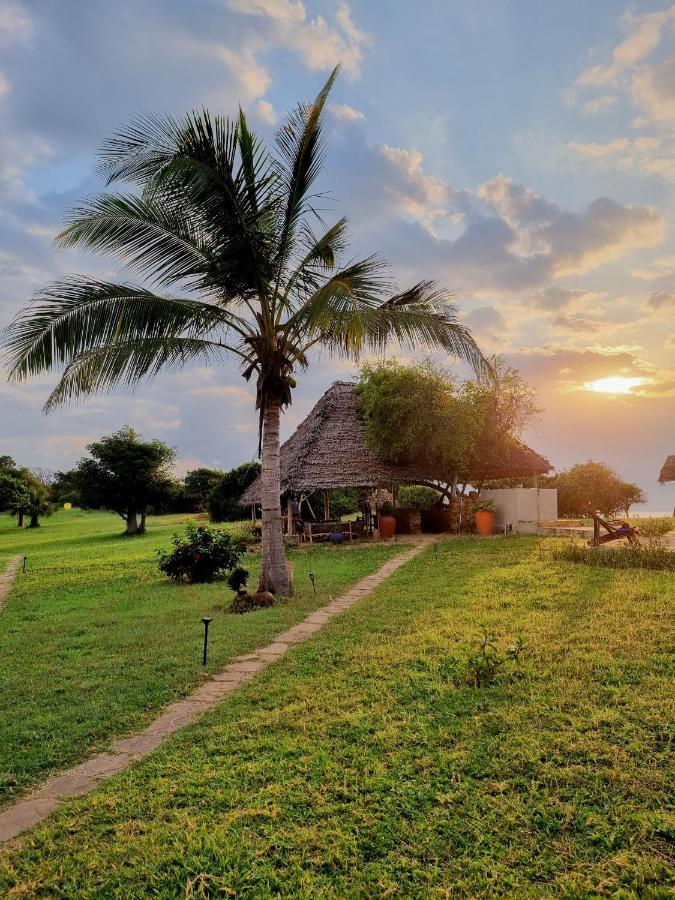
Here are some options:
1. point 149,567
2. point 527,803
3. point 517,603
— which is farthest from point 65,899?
point 149,567

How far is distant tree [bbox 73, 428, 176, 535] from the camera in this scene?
29.2 meters

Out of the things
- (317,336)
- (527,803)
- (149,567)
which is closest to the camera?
(527,803)

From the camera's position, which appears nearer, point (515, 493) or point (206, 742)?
point (206, 742)

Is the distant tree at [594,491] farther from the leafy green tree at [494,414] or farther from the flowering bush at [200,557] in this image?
the flowering bush at [200,557]

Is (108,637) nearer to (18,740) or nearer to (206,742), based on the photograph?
(18,740)

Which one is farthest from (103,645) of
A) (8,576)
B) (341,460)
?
(341,460)

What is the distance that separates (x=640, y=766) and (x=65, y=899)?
320 centimetres

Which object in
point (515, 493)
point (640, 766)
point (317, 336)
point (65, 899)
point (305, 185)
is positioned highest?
point (305, 185)

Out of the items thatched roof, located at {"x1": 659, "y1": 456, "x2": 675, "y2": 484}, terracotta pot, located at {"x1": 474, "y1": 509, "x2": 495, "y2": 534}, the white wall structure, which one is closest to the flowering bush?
terracotta pot, located at {"x1": 474, "y1": 509, "x2": 495, "y2": 534}

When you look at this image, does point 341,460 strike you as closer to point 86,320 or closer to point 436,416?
point 436,416

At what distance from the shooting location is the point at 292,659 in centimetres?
600

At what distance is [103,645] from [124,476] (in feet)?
77.4

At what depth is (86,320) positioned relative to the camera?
8695 millimetres

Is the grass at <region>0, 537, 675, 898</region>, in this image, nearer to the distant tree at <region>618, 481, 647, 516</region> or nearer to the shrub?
the shrub
